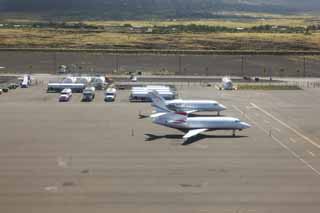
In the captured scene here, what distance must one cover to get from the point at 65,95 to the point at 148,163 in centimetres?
4289

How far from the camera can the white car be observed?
90.6 m

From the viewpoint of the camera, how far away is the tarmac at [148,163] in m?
41.5

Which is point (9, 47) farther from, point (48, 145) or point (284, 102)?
point (48, 145)

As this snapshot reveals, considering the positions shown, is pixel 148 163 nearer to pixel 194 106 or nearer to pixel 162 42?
pixel 194 106

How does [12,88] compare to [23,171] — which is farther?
[12,88]

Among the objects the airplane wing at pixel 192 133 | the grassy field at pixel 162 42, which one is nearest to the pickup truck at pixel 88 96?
the airplane wing at pixel 192 133

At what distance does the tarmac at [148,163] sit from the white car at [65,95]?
7.43 m

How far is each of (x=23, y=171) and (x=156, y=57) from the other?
106114 mm

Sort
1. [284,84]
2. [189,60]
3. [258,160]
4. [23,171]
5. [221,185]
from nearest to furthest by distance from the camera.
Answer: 1. [221,185]
2. [23,171]
3. [258,160]
4. [284,84]
5. [189,60]

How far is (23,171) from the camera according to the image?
48.7 meters

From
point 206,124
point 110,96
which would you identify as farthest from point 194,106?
point 110,96

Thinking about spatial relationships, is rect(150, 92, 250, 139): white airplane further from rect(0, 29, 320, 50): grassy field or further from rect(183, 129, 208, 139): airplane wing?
rect(0, 29, 320, 50): grassy field

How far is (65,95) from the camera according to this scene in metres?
92.0

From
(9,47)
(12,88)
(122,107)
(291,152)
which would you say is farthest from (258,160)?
(9,47)
